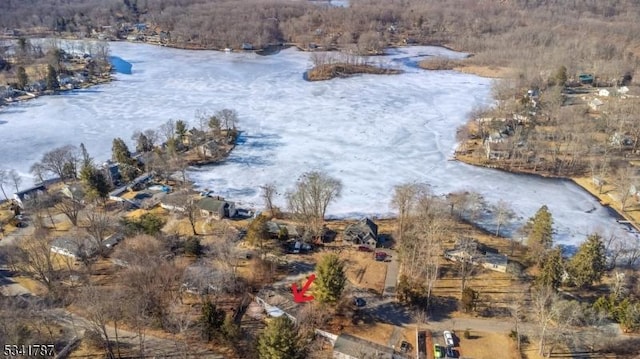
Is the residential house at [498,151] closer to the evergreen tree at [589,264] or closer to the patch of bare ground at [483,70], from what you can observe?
the evergreen tree at [589,264]

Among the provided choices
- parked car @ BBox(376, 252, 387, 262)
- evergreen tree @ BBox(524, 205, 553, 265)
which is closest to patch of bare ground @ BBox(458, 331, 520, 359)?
evergreen tree @ BBox(524, 205, 553, 265)

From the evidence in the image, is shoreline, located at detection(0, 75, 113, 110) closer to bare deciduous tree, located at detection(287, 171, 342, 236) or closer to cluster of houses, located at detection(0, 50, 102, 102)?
cluster of houses, located at detection(0, 50, 102, 102)

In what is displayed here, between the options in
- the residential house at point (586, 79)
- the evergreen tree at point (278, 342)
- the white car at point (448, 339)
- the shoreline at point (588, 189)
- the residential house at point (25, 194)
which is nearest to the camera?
the evergreen tree at point (278, 342)

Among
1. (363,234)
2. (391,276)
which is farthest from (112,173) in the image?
(391,276)

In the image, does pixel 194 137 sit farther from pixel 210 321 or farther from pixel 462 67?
pixel 462 67

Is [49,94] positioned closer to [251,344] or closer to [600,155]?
[251,344]

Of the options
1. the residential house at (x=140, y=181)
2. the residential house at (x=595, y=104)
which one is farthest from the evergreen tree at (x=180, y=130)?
the residential house at (x=595, y=104)
